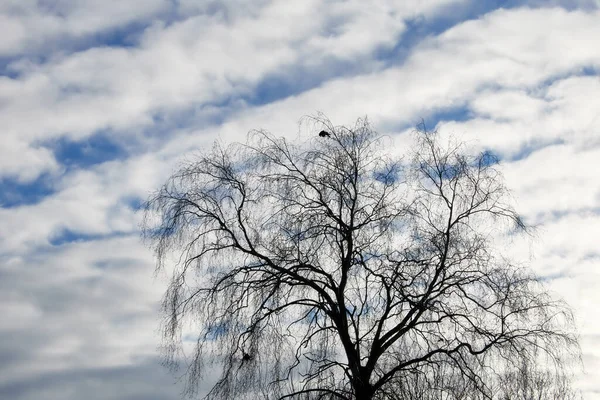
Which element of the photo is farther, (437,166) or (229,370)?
(437,166)

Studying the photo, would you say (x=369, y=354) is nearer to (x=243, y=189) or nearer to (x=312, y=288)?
(x=312, y=288)

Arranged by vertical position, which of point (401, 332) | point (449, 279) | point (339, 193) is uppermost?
point (339, 193)

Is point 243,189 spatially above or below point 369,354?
above

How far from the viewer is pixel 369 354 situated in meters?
12.4

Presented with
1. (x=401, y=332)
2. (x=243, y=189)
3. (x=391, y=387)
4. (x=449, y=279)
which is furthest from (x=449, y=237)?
(x=243, y=189)

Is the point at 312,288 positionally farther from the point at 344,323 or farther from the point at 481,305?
the point at 481,305

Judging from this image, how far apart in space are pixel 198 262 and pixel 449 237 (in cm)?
419

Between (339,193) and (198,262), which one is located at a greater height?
(339,193)

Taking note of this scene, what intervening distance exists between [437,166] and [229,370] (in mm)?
4942

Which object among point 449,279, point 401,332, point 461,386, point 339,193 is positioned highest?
point 339,193

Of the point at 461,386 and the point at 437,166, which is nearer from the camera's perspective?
the point at 461,386

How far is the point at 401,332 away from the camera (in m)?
12.4

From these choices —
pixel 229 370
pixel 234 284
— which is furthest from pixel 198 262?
pixel 229 370

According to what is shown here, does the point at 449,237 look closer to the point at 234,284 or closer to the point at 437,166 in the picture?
the point at 437,166
